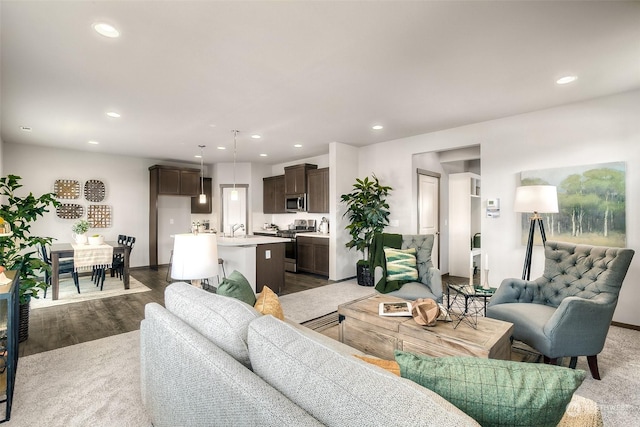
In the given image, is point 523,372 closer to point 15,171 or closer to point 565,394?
point 565,394

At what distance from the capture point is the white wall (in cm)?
340

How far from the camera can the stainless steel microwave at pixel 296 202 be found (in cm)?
693

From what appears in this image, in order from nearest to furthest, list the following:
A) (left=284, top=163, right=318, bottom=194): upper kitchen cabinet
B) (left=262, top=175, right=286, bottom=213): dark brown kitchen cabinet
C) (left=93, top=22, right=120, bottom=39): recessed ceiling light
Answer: (left=93, top=22, right=120, bottom=39): recessed ceiling light, (left=284, top=163, right=318, bottom=194): upper kitchen cabinet, (left=262, top=175, right=286, bottom=213): dark brown kitchen cabinet

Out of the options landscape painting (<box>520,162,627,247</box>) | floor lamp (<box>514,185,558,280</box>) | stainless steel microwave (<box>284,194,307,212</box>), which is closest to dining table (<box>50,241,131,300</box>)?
stainless steel microwave (<box>284,194,307,212</box>)

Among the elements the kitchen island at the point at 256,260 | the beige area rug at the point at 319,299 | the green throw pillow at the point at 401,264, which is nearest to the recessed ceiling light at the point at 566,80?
the green throw pillow at the point at 401,264

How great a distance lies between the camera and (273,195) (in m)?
7.85

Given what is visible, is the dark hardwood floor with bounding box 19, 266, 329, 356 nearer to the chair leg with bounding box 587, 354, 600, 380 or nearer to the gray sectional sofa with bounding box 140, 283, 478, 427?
the gray sectional sofa with bounding box 140, 283, 478, 427

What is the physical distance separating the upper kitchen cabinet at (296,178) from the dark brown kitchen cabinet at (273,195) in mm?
447

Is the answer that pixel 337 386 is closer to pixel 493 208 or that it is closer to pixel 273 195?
pixel 493 208

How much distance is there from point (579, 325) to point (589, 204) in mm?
2068

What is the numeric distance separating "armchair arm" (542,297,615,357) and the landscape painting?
1664 millimetres

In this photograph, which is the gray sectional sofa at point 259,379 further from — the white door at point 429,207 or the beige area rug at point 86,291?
Answer: the white door at point 429,207

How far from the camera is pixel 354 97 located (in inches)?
138

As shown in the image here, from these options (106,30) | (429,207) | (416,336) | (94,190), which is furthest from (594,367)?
(94,190)
